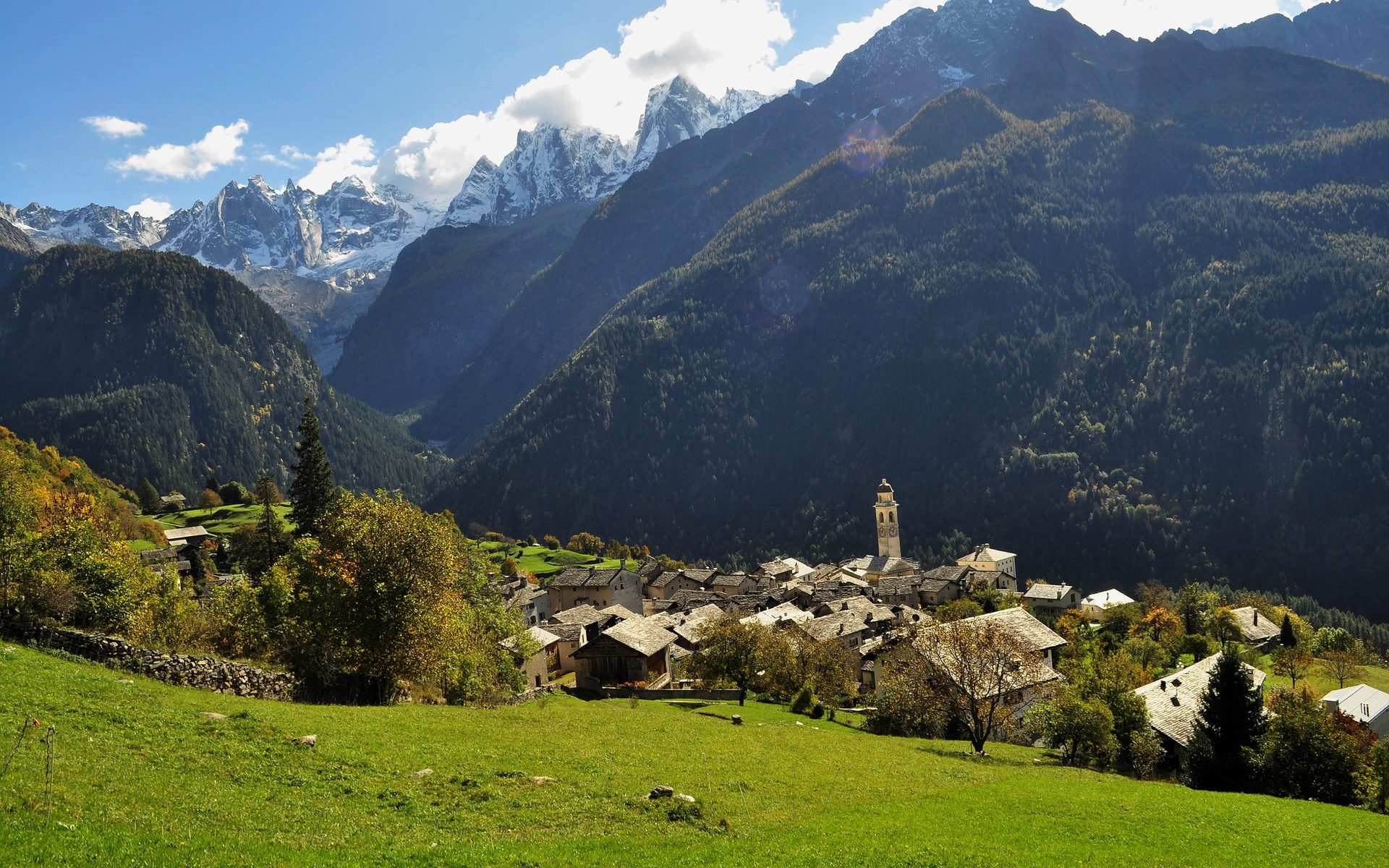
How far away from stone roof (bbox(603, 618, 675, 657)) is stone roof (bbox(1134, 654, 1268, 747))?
105 ft

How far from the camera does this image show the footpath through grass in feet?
55.4

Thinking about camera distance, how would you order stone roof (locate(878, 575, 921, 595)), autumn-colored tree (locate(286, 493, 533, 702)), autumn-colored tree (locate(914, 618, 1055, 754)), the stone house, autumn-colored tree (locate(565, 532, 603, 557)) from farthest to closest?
autumn-colored tree (locate(565, 532, 603, 557)) → stone roof (locate(878, 575, 921, 595)) → the stone house → autumn-colored tree (locate(914, 618, 1055, 754)) → autumn-colored tree (locate(286, 493, 533, 702))

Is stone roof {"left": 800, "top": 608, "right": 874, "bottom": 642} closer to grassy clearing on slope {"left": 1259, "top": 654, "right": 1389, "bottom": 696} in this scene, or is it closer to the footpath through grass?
grassy clearing on slope {"left": 1259, "top": 654, "right": 1389, "bottom": 696}

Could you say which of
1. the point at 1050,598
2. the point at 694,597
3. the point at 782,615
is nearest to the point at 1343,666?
the point at 1050,598

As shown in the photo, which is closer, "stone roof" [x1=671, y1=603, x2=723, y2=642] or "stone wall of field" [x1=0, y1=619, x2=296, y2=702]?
"stone wall of field" [x1=0, y1=619, x2=296, y2=702]

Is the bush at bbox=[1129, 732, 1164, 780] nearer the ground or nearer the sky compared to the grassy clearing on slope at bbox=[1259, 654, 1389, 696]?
nearer the sky

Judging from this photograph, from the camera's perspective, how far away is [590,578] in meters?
108

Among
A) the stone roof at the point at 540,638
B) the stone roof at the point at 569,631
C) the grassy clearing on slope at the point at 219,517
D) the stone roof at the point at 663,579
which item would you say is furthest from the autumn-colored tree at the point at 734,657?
the grassy clearing on slope at the point at 219,517

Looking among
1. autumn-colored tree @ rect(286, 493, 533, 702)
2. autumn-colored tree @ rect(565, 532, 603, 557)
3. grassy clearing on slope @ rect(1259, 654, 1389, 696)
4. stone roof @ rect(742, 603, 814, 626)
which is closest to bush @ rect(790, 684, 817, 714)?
stone roof @ rect(742, 603, 814, 626)

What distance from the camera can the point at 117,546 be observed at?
144 feet

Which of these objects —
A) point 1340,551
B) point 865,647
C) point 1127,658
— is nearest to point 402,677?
point 865,647

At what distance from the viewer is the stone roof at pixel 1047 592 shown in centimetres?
12162

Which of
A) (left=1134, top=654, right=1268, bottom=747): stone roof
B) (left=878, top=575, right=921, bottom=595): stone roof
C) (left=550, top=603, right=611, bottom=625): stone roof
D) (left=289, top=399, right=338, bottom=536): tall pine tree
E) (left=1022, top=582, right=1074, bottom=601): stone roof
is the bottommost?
(left=1022, top=582, right=1074, bottom=601): stone roof

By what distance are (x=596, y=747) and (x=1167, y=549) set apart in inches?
6839
